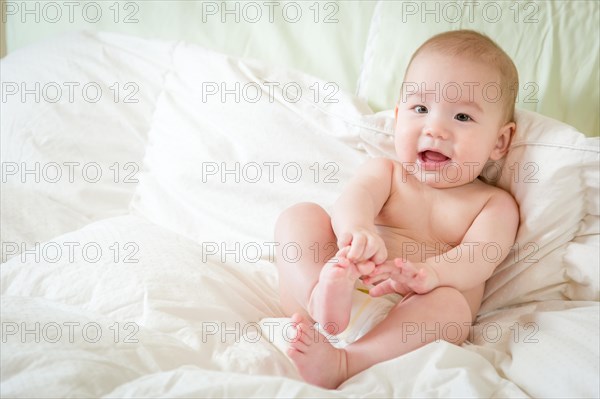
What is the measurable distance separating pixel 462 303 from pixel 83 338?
58 cm

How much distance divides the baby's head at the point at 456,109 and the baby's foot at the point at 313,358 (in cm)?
40

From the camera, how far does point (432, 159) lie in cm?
116

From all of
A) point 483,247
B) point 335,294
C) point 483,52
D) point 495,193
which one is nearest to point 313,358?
point 335,294

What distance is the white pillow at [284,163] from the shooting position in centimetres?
112

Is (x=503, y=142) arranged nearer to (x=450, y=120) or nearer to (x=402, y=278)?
(x=450, y=120)

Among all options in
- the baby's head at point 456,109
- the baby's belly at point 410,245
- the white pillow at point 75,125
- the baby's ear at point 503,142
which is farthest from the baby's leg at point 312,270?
the white pillow at point 75,125

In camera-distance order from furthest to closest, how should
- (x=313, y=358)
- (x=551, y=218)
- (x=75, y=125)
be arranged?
(x=75, y=125)
(x=551, y=218)
(x=313, y=358)

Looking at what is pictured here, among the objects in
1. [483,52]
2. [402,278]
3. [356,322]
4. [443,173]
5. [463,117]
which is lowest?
[356,322]

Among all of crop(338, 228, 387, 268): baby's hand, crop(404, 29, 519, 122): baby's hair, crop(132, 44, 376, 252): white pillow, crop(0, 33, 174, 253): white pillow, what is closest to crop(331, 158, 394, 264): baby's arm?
crop(338, 228, 387, 268): baby's hand

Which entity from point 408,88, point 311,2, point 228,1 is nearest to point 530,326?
point 408,88

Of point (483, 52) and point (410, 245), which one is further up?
point (483, 52)

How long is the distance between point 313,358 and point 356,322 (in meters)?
0.15

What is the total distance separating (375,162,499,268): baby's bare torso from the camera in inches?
45.3

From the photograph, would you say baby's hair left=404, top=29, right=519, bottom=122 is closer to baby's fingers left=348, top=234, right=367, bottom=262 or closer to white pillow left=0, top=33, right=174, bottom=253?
baby's fingers left=348, top=234, right=367, bottom=262
